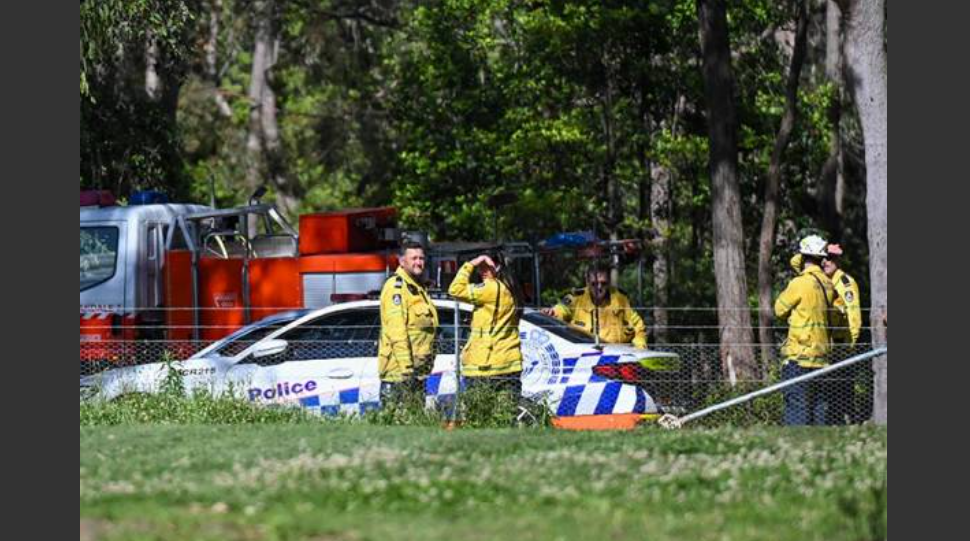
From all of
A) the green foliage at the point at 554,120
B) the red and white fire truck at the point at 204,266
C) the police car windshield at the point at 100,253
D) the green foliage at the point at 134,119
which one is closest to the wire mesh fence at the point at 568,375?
the red and white fire truck at the point at 204,266

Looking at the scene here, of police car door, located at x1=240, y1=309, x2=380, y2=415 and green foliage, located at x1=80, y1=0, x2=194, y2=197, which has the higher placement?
green foliage, located at x1=80, y1=0, x2=194, y2=197

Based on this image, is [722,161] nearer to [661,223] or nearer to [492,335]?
[661,223]

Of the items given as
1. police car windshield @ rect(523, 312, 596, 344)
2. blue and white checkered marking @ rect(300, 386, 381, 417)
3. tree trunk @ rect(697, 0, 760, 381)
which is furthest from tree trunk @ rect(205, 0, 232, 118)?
blue and white checkered marking @ rect(300, 386, 381, 417)

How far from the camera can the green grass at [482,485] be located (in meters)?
9.37

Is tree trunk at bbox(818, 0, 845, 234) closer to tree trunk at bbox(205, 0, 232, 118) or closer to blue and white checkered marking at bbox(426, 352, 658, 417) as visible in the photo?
tree trunk at bbox(205, 0, 232, 118)

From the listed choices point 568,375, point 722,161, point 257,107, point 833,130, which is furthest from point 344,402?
point 257,107

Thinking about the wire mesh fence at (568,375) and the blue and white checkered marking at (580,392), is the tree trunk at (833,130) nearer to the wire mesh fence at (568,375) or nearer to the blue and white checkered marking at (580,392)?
the wire mesh fence at (568,375)

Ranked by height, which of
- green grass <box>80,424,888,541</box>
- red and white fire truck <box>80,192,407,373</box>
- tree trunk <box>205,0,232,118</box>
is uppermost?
tree trunk <box>205,0,232,118</box>

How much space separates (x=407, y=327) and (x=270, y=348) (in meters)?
1.71

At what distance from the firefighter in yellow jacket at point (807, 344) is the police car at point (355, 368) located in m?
1.06

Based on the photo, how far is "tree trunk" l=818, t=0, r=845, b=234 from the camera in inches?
1204

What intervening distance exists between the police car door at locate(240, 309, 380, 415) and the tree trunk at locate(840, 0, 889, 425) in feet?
16.1

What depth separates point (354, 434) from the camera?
1302 cm

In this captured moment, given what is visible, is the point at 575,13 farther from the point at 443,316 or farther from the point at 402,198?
the point at 443,316
